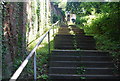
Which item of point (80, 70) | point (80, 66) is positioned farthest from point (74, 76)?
point (80, 66)

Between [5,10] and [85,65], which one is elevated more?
[5,10]

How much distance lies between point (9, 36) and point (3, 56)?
2.46 ft

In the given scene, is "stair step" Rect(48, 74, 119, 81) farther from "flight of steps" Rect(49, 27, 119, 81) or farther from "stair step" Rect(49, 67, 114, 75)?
"stair step" Rect(49, 67, 114, 75)

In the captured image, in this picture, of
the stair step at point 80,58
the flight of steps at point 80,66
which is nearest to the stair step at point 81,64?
the flight of steps at point 80,66

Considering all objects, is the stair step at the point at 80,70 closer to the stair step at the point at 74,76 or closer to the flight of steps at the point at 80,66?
the flight of steps at the point at 80,66

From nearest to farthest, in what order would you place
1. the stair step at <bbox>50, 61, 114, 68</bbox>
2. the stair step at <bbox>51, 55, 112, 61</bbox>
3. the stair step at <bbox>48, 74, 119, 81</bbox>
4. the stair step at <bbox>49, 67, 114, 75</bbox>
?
1. the stair step at <bbox>48, 74, 119, 81</bbox>
2. the stair step at <bbox>49, 67, 114, 75</bbox>
3. the stair step at <bbox>50, 61, 114, 68</bbox>
4. the stair step at <bbox>51, 55, 112, 61</bbox>

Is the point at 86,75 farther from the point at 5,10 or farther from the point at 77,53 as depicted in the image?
the point at 5,10

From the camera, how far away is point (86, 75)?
4320 millimetres

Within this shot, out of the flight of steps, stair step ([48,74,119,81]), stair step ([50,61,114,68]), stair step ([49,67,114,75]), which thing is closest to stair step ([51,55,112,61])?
the flight of steps

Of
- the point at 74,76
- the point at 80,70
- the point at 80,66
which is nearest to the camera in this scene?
the point at 74,76

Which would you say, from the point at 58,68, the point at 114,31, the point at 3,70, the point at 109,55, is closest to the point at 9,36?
the point at 3,70

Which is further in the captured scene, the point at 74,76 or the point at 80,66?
the point at 80,66

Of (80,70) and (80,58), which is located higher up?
(80,58)

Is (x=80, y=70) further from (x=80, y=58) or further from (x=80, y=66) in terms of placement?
(x=80, y=58)
